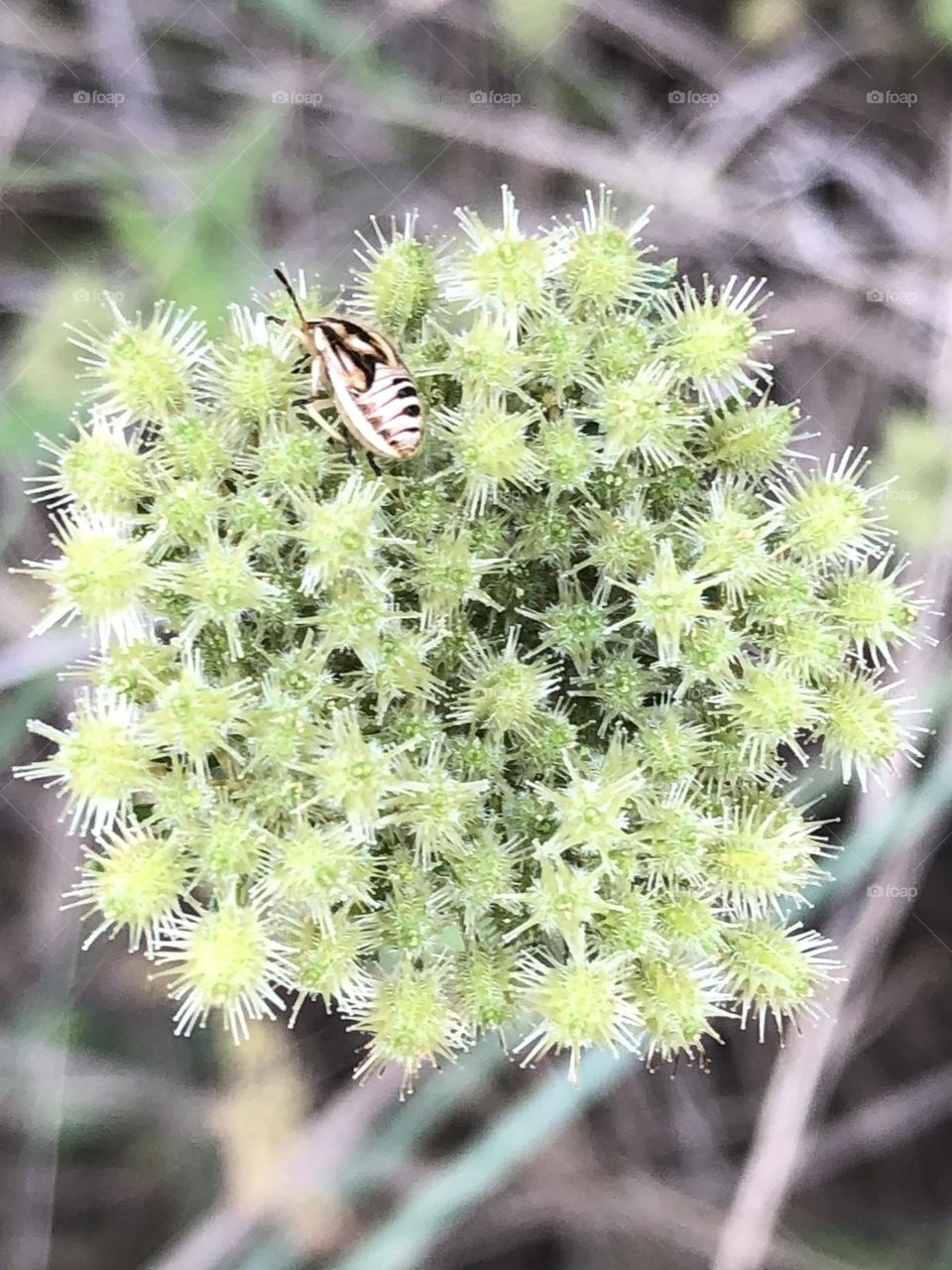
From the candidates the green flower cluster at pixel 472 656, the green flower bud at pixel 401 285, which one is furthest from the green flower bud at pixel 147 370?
the green flower bud at pixel 401 285

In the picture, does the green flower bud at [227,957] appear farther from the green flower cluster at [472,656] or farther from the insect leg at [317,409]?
the insect leg at [317,409]

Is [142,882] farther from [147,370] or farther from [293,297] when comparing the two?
[293,297]

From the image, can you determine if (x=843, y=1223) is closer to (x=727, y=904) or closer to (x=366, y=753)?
(x=727, y=904)

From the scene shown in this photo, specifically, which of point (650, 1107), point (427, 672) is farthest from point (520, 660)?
point (650, 1107)

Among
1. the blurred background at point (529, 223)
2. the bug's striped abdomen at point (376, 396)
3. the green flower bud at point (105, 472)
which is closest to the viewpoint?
the bug's striped abdomen at point (376, 396)

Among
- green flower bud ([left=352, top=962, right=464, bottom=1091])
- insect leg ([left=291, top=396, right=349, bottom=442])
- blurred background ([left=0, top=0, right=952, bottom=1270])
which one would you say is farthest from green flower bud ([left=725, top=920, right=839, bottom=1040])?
blurred background ([left=0, top=0, right=952, bottom=1270])

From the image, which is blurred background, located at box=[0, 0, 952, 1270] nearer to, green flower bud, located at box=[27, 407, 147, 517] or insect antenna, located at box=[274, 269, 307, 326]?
insect antenna, located at box=[274, 269, 307, 326]
